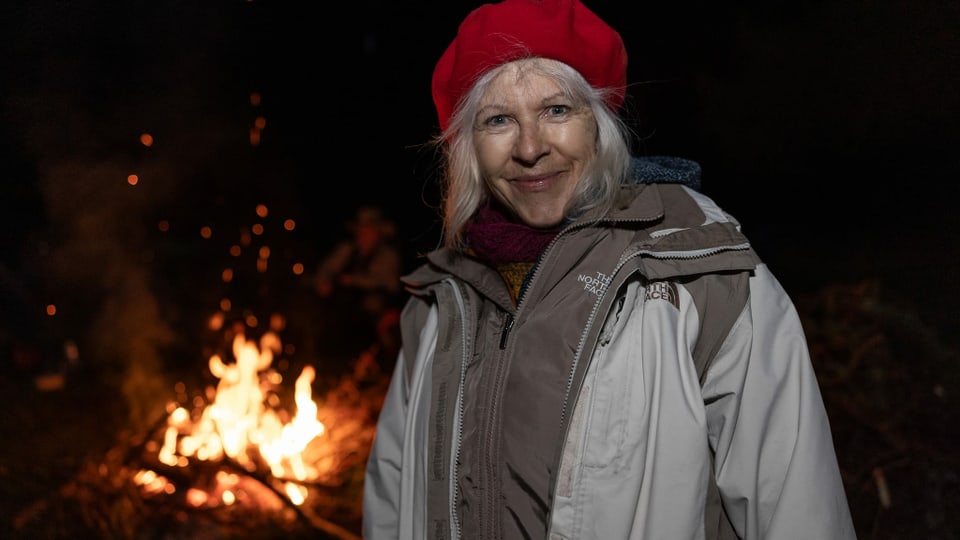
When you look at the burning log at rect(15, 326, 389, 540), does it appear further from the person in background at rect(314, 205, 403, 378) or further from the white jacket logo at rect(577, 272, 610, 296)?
the white jacket logo at rect(577, 272, 610, 296)

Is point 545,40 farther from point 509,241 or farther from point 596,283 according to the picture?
point 596,283

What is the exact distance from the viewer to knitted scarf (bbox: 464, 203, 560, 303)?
5.93 feet

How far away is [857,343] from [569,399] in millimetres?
2374

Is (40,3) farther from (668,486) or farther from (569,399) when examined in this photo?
(668,486)

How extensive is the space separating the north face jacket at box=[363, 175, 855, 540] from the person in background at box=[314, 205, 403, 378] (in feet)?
11.5

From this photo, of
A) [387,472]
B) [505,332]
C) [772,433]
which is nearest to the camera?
[772,433]

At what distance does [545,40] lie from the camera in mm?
1771

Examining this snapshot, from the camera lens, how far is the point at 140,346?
11.9ft

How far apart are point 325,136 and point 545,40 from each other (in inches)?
125

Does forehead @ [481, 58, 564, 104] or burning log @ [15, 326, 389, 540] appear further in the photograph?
burning log @ [15, 326, 389, 540]

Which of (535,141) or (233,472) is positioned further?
(233,472)

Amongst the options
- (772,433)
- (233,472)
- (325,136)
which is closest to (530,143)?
(772,433)

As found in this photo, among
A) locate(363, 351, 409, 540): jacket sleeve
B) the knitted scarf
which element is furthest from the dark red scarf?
locate(363, 351, 409, 540): jacket sleeve

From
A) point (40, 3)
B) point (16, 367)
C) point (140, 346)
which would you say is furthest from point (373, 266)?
point (40, 3)
